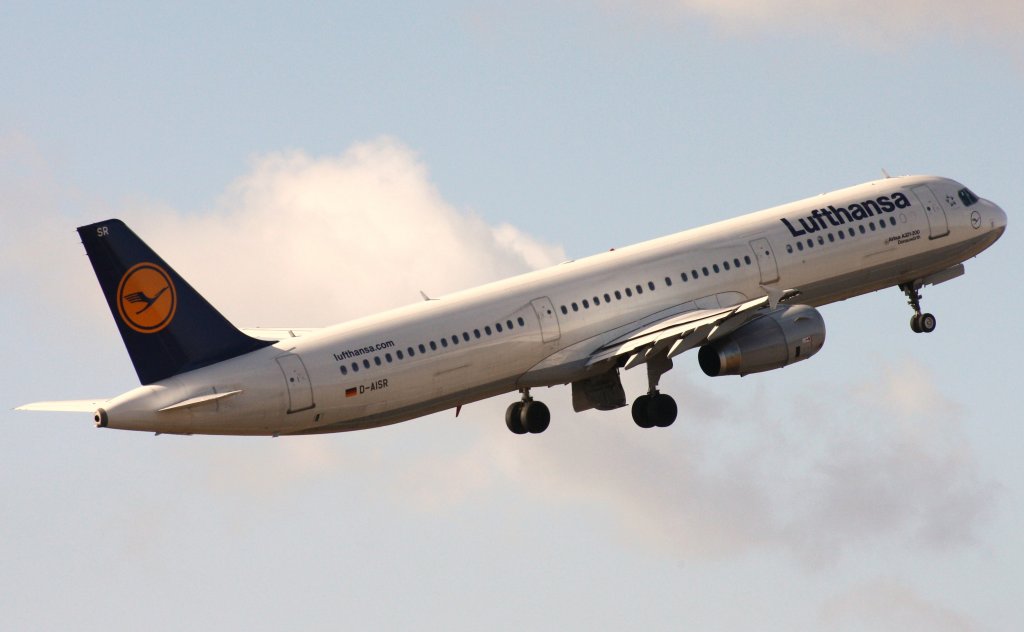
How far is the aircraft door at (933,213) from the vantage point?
71938 millimetres

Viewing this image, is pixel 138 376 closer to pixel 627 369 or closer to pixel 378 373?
pixel 378 373

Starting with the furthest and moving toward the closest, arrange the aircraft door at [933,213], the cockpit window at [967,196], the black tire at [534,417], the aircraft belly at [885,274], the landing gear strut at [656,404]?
the cockpit window at [967,196] → the aircraft door at [933,213] → the aircraft belly at [885,274] → the black tire at [534,417] → the landing gear strut at [656,404]

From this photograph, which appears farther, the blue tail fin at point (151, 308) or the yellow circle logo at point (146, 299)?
the yellow circle logo at point (146, 299)

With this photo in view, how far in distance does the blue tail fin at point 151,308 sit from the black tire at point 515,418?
12.8 m

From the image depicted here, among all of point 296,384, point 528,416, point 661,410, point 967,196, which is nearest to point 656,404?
point 661,410

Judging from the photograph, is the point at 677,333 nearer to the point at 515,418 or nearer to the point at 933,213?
the point at 515,418

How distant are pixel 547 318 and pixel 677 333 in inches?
159

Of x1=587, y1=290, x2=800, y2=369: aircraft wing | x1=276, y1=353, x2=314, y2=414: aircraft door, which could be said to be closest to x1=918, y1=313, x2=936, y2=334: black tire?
x1=587, y1=290, x2=800, y2=369: aircraft wing

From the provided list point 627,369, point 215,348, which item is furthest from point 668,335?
point 215,348

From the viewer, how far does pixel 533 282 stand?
64.9m

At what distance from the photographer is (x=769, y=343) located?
6488 cm

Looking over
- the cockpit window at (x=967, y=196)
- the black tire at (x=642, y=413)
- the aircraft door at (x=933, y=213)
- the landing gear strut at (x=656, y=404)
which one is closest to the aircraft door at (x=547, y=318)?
the landing gear strut at (x=656, y=404)

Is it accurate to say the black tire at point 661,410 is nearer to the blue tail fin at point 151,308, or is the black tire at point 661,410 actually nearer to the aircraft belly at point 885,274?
the aircraft belly at point 885,274

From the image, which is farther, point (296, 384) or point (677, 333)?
point (677, 333)
